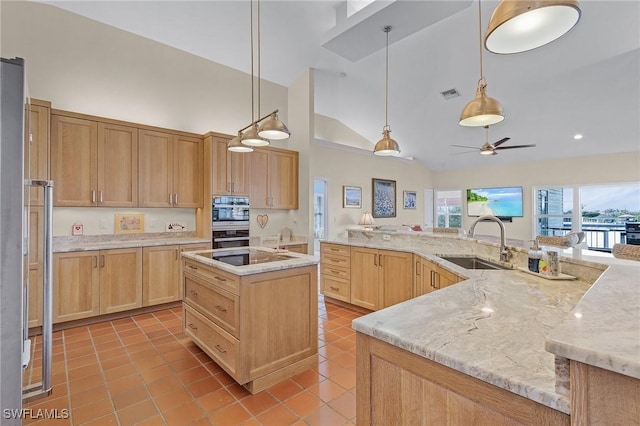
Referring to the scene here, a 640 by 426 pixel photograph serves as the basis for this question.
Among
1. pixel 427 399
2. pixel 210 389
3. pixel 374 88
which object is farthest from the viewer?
pixel 374 88

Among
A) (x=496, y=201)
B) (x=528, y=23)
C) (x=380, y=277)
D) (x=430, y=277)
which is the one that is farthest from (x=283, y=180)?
(x=496, y=201)

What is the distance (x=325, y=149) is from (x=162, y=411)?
5.52 m

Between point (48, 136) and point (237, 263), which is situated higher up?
point (48, 136)

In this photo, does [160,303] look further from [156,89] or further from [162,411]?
[156,89]

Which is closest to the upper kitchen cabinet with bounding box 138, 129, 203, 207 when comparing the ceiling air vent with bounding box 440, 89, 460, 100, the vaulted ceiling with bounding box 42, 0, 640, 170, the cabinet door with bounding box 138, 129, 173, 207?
the cabinet door with bounding box 138, 129, 173, 207

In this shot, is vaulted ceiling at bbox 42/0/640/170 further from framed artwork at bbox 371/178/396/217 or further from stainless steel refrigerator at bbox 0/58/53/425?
stainless steel refrigerator at bbox 0/58/53/425

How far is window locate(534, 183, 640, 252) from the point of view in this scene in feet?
21.8

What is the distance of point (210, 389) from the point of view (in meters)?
2.15

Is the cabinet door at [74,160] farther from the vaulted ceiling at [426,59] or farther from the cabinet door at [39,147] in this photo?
the vaulted ceiling at [426,59]

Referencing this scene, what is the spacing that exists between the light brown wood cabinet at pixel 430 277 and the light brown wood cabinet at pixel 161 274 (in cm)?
289

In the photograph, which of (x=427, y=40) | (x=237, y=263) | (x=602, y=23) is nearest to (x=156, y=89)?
(x=237, y=263)

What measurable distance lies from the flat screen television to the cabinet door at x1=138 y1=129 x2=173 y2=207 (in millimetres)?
7351

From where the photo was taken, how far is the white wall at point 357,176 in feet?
21.6

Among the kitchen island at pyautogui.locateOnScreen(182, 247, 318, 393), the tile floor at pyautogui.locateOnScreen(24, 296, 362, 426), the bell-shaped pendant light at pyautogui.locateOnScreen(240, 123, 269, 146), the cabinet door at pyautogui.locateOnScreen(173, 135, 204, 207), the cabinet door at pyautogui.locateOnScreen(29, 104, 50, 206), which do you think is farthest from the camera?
the cabinet door at pyautogui.locateOnScreen(173, 135, 204, 207)
